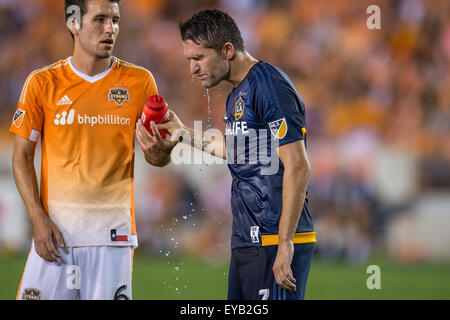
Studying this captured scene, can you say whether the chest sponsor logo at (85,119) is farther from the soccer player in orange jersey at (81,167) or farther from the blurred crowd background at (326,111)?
the blurred crowd background at (326,111)

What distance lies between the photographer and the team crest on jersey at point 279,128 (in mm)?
3123

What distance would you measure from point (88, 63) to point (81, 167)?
64 cm

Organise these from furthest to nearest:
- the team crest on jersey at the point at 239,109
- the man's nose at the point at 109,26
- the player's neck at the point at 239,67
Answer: the man's nose at the point at 109,26
the player's neck at the point at 239,67
the team crest on jersey at the point at 239,109

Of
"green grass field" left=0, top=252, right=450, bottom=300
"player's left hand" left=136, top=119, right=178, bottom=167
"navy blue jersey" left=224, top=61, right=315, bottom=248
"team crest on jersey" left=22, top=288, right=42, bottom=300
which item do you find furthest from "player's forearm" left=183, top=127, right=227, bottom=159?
"green grass field" left=0, top=252, right=450, bottom=300

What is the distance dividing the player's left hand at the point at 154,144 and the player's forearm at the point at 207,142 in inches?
8.9

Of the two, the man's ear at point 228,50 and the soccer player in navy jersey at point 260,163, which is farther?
the man's ear at point 228,50

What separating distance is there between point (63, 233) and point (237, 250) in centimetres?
101

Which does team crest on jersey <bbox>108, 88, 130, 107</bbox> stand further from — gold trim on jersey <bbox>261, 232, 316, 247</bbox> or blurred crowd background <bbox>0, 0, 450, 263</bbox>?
blurred crowd background <bbox>0, 0, 450, 263</bbox>

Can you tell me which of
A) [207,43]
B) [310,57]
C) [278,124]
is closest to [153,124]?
[207,43]

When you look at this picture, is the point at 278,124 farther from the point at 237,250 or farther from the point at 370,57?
the point at 370,57

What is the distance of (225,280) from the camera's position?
8852mm

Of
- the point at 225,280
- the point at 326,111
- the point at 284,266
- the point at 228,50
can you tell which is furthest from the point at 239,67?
the point at 326,111

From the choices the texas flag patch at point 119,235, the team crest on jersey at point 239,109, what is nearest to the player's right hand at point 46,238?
the texas flag patch at point 119,235

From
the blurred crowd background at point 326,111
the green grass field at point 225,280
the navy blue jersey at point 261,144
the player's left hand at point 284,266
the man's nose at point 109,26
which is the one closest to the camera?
the player's left hand at point 284,266
